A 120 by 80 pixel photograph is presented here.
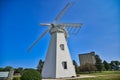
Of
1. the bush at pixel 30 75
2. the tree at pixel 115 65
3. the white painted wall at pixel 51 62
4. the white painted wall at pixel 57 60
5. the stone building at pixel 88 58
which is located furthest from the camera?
the tree at pixel 115 65

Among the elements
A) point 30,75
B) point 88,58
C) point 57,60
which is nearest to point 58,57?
point 57,60

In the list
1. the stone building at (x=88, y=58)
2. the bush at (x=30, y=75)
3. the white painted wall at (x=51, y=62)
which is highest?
the stone building at (x=88, y=58)

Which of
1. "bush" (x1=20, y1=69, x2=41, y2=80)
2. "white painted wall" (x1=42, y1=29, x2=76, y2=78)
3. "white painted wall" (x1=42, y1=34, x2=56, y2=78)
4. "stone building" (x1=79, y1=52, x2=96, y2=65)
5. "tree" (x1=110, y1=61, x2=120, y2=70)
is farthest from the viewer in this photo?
"tree" (x1=110, y1=61, x2=120, y2=70)

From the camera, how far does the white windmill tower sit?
11.0 m

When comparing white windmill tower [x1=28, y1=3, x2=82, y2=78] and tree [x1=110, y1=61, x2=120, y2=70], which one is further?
tree [x1=110, y1=61, x2=120, y2=70]

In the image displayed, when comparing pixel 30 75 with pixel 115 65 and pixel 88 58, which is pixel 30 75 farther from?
pixel 115 65

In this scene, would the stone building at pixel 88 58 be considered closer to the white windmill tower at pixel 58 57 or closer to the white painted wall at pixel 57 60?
the white windmill tower at pixel 58 57

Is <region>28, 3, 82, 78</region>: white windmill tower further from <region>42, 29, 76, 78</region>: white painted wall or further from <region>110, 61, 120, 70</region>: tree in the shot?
<region>110, 61, 120, 70</region>: tree

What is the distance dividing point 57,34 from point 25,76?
573cm

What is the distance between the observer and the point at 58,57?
1123 centimetres

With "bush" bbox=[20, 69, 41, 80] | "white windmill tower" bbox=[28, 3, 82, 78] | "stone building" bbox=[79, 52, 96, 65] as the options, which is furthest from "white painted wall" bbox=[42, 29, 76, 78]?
"stone building" bbox=[79, 52, 96, 65]

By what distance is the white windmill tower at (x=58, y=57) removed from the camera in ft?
36.2

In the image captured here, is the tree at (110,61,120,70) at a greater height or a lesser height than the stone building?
lesser

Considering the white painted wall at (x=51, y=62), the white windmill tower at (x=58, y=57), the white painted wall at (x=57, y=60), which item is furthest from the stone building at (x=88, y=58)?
the white painted wall at (x=51, y=62)
